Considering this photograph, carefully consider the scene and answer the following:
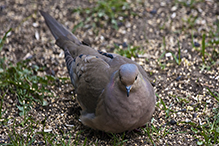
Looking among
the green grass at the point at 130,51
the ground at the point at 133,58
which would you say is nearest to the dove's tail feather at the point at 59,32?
the ground at the point at 133,58

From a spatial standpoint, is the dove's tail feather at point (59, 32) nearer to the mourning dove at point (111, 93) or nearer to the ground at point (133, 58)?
the ground at point (133, 58)

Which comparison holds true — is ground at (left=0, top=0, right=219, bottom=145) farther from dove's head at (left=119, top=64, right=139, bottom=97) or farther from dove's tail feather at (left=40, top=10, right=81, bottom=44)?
dove's head at (left=119, top=64, right=139, bottom=97)

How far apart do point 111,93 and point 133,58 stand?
1.81 meters

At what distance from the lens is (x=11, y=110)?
4.44 meters

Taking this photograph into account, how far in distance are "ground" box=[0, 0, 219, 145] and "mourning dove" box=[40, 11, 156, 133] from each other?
334 millimetres

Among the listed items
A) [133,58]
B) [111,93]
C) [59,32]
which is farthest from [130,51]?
[111,93]

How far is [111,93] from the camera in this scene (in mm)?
3645

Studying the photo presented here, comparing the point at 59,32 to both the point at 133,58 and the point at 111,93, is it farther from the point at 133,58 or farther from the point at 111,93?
the point at 111,93

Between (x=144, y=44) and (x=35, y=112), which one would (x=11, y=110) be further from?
(x=144, y=44)

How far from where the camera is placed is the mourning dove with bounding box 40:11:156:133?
11.7ft

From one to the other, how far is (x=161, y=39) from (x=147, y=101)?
229 centimetres

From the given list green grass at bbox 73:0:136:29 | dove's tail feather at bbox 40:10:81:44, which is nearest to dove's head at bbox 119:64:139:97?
dove's tail feather at bbox 40:10:81:44

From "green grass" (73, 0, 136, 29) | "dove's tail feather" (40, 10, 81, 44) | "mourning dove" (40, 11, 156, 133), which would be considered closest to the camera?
"mourning dove" (40, 11, 156, 133)

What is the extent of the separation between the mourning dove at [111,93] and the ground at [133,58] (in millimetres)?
334
